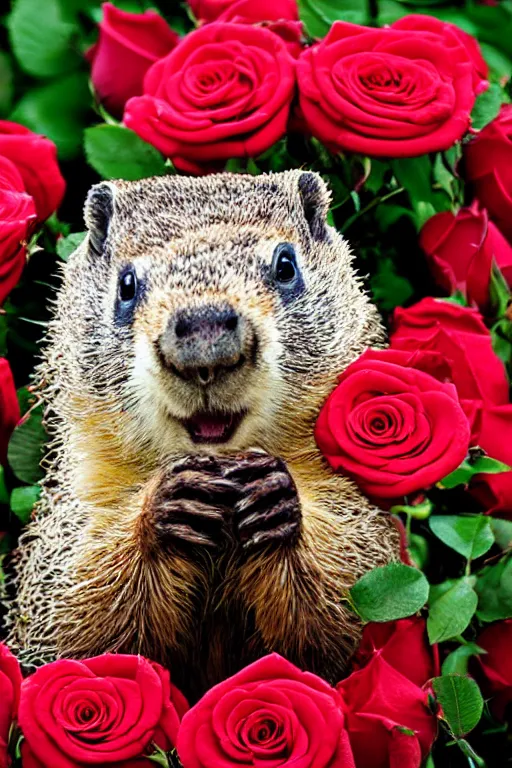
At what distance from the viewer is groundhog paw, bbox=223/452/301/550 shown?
103cm

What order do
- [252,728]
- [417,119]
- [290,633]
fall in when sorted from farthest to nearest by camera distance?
[417,119]
[290,633]
[252,728]

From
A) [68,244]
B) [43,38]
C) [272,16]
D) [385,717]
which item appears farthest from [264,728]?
[43,38]

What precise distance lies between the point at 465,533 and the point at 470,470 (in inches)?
2.4

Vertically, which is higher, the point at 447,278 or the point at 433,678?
the point at 447,278

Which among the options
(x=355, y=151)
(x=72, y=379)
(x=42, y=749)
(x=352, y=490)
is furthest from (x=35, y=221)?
(x=42, y=749)

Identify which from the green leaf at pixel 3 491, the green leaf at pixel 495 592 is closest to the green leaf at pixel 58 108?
the green leaf at pixel 3 491

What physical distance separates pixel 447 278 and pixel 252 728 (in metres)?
0.57

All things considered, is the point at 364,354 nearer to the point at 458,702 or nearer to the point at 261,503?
the point at 261,503

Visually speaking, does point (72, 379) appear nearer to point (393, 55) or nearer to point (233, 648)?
point (233, 648)

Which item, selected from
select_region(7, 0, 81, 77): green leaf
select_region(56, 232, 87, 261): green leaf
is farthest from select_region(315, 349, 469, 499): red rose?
select_region(7, 0, 81, 77): green leaf

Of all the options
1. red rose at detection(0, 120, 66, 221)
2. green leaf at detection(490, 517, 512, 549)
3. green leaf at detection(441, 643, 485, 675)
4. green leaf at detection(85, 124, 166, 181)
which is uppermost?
green leaf at detection(85, 124, 166, 181)

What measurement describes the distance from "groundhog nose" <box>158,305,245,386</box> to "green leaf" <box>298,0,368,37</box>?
0.60m

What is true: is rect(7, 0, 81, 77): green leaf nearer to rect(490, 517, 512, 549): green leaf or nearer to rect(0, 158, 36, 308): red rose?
rect(0, 158, 36, 308): red rose

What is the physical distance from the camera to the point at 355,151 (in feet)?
4.01
